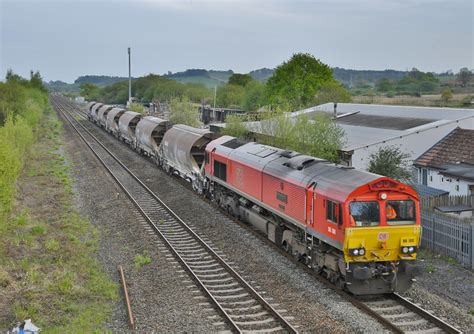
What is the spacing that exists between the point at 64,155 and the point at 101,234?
1282 inches

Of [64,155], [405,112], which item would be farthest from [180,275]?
[64,155]

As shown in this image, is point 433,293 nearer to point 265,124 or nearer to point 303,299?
point 303,299

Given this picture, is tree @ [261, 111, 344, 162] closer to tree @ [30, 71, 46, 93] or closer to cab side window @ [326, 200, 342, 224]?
cab side window @ [326, 200, 342, 224]

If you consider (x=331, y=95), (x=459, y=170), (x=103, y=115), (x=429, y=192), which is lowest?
(x=429, y=192)

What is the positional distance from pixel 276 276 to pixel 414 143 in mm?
21825

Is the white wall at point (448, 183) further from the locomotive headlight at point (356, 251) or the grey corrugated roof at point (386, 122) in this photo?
the locomotive headlight at point (356, 251)

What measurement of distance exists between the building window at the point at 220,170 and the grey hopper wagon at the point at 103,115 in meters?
55.8

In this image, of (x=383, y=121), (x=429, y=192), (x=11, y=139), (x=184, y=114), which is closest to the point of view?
(x=429, y=192)

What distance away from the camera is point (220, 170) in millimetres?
30297

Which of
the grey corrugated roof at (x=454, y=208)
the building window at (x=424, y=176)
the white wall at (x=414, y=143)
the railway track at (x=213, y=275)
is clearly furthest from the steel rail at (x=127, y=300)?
the building window at (x=424, y=176)

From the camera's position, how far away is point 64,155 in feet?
186

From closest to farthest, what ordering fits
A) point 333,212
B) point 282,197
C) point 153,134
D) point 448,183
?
point 333,212, point 282,197, point 448,183, point 153,134

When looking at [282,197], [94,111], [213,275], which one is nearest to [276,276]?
[213,275]

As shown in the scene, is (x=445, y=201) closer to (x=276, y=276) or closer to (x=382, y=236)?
(x=276, y=276)
